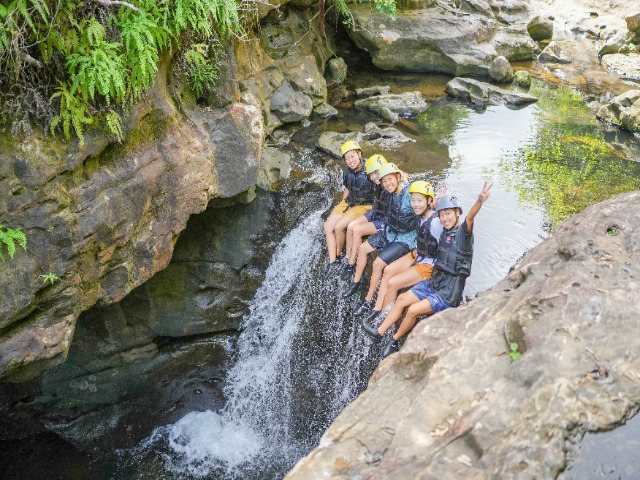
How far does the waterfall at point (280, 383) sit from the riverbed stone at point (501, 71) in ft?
28.5

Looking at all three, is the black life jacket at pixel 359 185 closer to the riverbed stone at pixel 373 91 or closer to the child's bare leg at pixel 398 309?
the child's bare leg at pixel 398 309

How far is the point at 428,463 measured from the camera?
9.84ft

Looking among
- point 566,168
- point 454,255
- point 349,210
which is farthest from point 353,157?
point 566,168

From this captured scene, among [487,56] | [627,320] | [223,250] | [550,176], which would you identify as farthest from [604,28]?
[627,320]

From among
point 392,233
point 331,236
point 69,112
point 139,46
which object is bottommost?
point 331,236

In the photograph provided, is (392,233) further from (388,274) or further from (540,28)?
(540,28)

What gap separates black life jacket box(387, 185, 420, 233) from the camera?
6504 mm

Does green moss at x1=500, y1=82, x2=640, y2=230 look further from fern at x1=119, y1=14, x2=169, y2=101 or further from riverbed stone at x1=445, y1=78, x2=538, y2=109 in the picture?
fern at x1=119, y1=14, x2=169, y2=101

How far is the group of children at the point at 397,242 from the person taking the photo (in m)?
5.69

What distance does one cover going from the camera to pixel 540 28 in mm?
19375

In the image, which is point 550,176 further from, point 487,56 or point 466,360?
point 466,360

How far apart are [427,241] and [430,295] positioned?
631 millimetres

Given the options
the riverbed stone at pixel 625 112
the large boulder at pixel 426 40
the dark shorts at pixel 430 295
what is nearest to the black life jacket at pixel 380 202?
the dark shorts at pixel 430 295

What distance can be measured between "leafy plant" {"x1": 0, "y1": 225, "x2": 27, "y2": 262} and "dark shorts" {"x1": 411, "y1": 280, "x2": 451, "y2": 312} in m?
3.97
